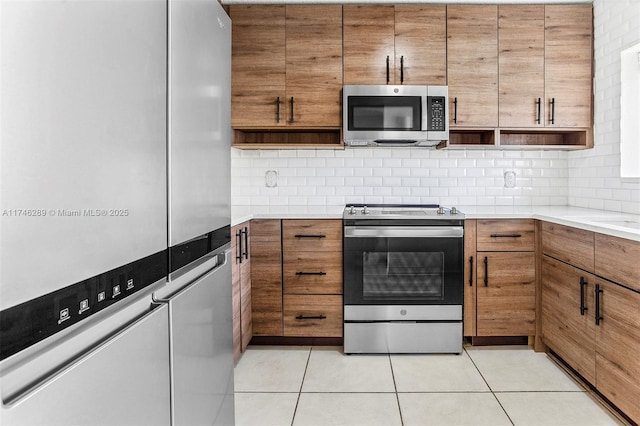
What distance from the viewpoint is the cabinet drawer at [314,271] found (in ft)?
9.80

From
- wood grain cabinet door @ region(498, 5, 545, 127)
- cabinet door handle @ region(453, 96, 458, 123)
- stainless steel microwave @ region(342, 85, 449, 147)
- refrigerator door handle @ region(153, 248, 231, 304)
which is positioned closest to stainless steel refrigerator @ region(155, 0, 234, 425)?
refrigerator door handle @ region(153, 248, 231, 304)

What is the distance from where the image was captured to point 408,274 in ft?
9.57

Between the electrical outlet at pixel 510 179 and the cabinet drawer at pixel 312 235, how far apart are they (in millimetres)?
1489

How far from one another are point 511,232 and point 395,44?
1.54m

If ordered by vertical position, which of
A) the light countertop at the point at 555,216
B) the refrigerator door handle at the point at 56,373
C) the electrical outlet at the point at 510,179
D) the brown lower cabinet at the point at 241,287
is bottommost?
the brown lower cabinet at the point at 241,287

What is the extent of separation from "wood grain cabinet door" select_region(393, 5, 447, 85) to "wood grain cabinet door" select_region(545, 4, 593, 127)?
76 cm

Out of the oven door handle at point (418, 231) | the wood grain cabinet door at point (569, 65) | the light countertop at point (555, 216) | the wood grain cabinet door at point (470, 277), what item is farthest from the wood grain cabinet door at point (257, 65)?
the wood grain cabinet door at point (569, 65)

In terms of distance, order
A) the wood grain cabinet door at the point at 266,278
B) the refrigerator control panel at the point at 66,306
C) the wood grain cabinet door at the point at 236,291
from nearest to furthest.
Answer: the refrigerator control panel at the point at 66,306
the wood grain cabinet door at the point at 236,291
the wood grain cabinet door at the point at 266,278

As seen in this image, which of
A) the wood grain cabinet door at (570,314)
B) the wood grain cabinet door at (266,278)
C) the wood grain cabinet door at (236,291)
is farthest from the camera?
the wood grain cabinet door at (266,278)

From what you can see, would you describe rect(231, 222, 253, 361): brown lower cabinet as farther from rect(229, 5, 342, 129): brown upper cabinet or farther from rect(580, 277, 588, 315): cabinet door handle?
rect(580, 277, 588, 315): cabinet door handle

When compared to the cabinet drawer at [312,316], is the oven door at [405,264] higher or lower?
higher

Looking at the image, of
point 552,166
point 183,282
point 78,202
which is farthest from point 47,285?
point 552,166

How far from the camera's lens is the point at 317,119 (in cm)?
→ 322

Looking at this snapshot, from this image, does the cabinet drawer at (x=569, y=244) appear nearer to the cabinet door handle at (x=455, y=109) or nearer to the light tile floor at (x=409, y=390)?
the light tile floor at (x=409, y=390)
